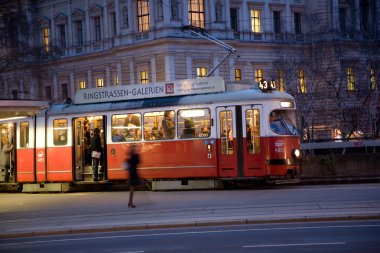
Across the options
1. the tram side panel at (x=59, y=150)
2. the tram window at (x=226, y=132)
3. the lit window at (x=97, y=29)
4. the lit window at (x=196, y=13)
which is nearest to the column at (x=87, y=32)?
the lit window at (x=97, y=29)

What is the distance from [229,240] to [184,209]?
6.46 m

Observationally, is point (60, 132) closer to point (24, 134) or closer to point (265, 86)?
point (24, 134)

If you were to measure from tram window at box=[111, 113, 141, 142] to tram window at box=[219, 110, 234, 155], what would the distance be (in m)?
3.49

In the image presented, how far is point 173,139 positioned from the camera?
95.7 feet

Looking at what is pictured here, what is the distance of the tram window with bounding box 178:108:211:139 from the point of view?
28578 millimetres

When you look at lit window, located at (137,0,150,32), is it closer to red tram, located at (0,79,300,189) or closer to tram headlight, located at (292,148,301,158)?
red tram, located at (0,79,300,189)

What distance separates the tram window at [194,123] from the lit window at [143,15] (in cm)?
4154

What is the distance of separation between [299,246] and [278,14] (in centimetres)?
6534

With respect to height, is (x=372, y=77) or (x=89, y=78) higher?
(x=89, y=78)

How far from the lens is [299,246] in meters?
14.0

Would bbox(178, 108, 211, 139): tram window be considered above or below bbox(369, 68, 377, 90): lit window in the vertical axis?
below

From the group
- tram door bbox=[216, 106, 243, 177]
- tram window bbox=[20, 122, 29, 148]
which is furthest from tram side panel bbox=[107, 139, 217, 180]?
tram window bbox=[20, 122, 29, 148]

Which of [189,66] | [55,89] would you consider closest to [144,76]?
[189,66]

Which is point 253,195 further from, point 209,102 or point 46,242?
point 46,242
